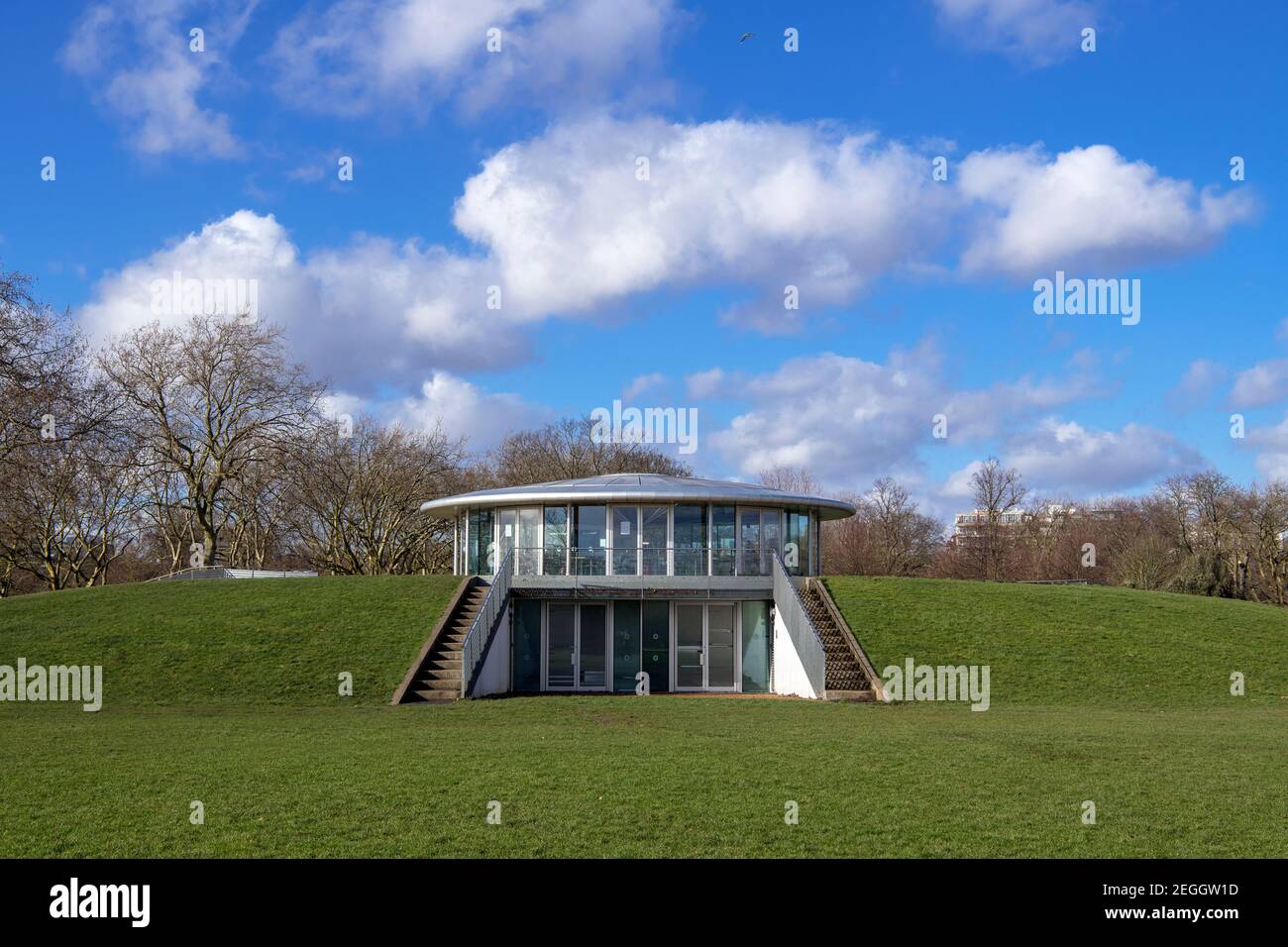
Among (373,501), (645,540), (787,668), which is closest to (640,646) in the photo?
(645,540)

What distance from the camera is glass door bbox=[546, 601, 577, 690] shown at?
100 ft

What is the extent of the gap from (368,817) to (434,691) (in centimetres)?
1420

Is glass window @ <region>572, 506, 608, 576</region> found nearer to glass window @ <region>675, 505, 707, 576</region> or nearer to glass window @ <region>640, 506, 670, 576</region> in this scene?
glass window @ <region>640, 506, 670, 576</region>

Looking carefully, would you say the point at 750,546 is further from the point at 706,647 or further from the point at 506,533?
the point at 506,533

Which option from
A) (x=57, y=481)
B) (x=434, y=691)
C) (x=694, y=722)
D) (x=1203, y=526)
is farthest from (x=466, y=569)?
(x=1203, y=526)

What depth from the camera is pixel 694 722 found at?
19.9m

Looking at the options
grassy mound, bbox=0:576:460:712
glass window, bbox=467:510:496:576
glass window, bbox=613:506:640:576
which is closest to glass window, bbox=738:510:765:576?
glass window, bbox=613:506:640:576

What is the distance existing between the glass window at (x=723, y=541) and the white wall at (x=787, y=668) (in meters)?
1.90

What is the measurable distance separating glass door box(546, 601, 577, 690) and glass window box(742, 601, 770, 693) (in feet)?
15.6

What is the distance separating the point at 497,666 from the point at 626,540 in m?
5.67

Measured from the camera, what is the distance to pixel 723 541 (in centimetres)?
3191

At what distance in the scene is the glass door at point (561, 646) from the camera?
100ft
